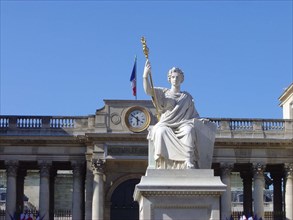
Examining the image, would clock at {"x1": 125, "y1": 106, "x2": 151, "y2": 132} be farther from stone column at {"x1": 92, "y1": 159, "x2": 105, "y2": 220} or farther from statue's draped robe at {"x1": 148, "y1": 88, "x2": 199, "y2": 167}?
statue's draped robe at {"x1": 148, "y1": 88, "x2": 199, "y2": 167}

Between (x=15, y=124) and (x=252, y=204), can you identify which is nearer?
(x=15, y=124)

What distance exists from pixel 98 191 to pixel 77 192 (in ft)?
5.15

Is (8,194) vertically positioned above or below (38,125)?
below

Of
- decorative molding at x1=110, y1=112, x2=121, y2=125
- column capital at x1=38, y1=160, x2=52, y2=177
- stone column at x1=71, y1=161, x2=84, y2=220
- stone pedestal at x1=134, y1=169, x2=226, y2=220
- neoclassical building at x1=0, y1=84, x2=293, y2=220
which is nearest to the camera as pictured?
stone pedestal at x1=134, y1=169, x2=226, y2=220

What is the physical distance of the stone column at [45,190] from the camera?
49.5 meters

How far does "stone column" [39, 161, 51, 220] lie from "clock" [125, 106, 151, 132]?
5.29 m

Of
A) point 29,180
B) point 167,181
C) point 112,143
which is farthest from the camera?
point 29,180

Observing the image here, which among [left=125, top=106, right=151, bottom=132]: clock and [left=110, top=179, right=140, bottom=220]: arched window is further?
[left=110, top=179, right=140, bottom=220]: arched window

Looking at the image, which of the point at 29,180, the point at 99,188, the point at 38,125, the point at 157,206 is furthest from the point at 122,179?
the point at 157,206

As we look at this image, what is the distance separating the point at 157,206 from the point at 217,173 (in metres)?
37.6

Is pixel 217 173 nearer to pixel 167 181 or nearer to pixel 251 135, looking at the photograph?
pixel 251 135

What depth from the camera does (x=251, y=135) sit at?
51.1 meters

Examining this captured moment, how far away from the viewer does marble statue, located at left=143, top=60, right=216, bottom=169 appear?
15.7 meters

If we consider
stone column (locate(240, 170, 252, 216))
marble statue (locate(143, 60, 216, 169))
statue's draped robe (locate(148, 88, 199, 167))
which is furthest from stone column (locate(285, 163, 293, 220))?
statue's draped robe (locate(148, 88, 199, 167))
